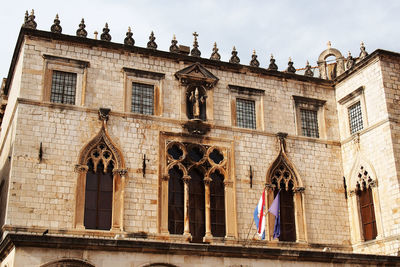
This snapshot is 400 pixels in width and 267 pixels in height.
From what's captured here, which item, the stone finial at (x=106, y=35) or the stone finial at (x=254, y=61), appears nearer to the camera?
the stone finial at (x=106, y=35)

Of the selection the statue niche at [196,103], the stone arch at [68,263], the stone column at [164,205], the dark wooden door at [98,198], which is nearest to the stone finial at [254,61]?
the statue niche at [196,103]

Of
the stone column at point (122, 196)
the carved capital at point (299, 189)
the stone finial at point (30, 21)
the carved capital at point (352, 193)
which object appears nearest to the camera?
the stone column at point (122, 196)

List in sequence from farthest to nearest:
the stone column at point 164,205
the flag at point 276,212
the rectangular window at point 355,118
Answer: the rectangular window at point 355,118, the flag at point 276,212, the stone column at point 164,205

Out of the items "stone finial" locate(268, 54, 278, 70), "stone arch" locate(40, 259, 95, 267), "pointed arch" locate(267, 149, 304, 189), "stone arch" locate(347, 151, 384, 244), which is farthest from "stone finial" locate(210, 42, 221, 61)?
"stone arch" locate(40, 259, 95, 267)

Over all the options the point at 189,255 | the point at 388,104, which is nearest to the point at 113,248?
the point at 189,255

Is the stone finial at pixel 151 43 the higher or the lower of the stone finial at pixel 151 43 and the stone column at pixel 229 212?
the higher

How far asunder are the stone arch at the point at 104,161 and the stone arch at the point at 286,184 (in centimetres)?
588

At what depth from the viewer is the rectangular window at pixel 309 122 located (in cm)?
2487

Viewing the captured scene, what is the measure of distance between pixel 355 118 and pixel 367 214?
161 inches

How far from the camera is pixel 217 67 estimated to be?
2420cm

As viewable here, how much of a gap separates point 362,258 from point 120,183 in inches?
349

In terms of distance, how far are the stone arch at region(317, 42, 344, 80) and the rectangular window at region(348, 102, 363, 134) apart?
2163 millimetres

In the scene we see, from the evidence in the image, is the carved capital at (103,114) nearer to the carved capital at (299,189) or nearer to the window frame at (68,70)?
the window frame at (68,70)

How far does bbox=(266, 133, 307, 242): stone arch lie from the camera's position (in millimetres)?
22734
